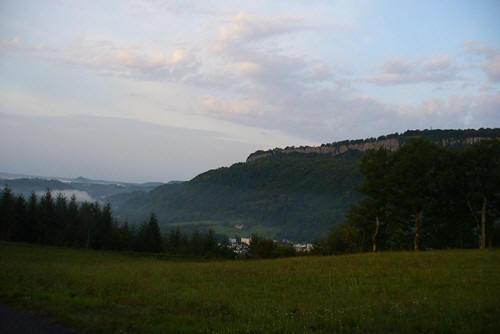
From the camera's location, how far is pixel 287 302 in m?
16.4

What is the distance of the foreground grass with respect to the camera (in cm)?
1159

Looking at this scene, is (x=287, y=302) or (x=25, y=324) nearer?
(x=25, y=324)

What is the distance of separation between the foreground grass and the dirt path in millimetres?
465

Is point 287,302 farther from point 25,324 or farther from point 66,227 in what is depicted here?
point 66,227

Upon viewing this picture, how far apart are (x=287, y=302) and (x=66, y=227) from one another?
264 feet

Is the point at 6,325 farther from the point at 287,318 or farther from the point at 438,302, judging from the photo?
the point at 438,302

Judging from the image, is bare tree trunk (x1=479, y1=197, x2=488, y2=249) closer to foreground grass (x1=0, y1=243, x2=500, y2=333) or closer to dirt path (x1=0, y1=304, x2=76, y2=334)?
foreground grass (x1=0, y1=243, x2=500, y2=333)

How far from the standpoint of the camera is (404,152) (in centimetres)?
4975

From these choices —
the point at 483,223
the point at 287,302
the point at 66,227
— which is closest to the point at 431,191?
the point at 483,223

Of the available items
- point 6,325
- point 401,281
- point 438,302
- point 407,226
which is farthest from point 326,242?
point 6,325

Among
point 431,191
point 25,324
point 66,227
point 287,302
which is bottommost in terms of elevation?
point 66,227

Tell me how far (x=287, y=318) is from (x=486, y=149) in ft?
129

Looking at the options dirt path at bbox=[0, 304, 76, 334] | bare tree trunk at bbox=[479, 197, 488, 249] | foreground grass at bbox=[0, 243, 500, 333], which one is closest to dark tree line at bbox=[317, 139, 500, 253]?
bare tree trunk at bbox=[479, 197, 488, 249]

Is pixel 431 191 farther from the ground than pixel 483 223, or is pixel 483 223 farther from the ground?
pixel 431 191
